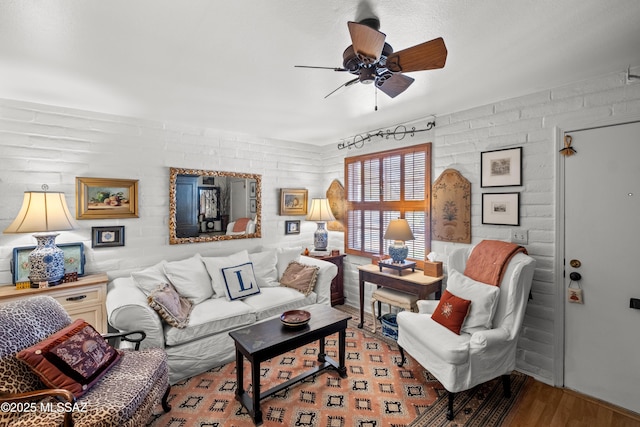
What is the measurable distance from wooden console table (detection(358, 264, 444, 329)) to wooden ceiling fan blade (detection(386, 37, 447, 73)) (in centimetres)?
203

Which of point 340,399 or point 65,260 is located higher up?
point 65,260

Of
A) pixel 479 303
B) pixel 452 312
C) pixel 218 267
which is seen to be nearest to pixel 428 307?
pixel 452 312

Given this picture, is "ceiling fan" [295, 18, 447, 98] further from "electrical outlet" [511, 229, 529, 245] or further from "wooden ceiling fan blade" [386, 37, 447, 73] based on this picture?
"electrical outlet" [511, 229, 529, 245]

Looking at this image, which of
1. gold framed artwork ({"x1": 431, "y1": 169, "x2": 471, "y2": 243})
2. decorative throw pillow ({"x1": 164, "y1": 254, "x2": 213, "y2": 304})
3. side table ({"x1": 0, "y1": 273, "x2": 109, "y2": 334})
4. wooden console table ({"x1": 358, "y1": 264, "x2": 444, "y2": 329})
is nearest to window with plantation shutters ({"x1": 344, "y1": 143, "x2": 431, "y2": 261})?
gold framed artwork ({"x1": 431, "y1": 169, "x2": 471, "y2": 243})

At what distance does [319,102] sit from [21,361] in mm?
2721

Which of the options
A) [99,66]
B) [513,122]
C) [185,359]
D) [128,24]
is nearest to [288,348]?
[185,359]

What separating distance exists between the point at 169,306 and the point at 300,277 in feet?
4.81

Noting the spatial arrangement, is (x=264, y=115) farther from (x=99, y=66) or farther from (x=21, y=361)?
(x=21, y=361)

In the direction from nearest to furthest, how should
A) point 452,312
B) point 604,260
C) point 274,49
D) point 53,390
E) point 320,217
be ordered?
point 53,390, point 274,49, point 604,260, point 452,312, point 320,217

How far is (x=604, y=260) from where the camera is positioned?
224 cm

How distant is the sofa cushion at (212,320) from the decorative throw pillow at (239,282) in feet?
0.37

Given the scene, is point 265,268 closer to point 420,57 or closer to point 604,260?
point 420,57

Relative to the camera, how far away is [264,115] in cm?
321

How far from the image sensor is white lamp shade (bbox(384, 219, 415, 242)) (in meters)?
3.21
